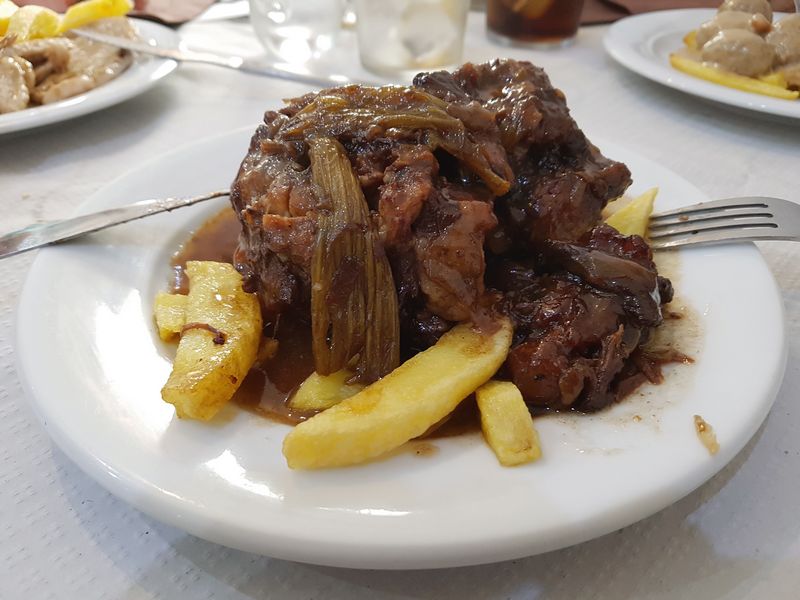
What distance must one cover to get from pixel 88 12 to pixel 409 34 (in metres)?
1.80

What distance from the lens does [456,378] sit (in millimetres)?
1535

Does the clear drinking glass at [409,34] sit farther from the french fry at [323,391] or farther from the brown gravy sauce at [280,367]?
the french fry at [323,391]

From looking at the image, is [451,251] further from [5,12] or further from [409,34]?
[5,12]

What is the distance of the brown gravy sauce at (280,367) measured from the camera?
1613mm

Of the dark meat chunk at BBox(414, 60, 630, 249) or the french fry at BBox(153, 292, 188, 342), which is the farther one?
the dark meat chunk at BBox(414, 60, 630, 249)

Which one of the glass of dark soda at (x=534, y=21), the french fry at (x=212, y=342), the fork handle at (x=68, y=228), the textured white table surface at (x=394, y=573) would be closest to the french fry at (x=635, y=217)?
the textured white table surface at (x=394, y=573)

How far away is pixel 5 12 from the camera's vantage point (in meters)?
3.78

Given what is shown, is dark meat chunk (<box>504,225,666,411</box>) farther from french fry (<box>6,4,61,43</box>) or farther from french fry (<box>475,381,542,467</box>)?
french fry (<box>6,4,61,43</box>)

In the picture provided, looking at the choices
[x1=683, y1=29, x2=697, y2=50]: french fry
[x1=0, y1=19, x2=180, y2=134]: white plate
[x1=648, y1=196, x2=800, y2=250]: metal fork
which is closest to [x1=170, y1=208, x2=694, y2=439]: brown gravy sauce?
[x1=648, y1=196, x2=800, y2=250]: metal fork

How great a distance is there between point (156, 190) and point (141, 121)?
1535 mm

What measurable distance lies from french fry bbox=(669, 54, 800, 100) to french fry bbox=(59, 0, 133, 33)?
3.17 meters

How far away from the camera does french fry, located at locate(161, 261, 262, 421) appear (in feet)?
4.87

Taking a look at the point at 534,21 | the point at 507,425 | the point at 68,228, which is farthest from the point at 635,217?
the point at 534,21

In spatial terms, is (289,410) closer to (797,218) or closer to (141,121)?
(797,218)
